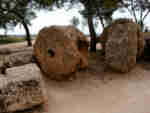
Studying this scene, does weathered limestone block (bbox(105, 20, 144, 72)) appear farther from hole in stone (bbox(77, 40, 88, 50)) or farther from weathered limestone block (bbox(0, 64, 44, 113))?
weathered limestone block (bbox(0, 64, 44, 113))

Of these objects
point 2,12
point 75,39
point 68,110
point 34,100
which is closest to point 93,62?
point 75,39

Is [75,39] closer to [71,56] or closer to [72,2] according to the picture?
[71,56]

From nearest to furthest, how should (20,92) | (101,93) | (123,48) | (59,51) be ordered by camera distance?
(20,92) → (101,93) → (59,51) → (123,48)

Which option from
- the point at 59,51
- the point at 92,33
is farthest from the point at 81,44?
the point at 92,33

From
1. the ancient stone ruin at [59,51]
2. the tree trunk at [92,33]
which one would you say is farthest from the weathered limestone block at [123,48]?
the tree trunk at [92,33]

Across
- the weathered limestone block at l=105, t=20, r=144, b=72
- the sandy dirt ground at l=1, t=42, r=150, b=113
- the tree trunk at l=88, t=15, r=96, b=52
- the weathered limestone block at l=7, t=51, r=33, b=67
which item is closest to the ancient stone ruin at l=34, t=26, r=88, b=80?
the weathered limestone block at l=7, t=51, r=33, b=67

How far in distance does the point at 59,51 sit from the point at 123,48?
2.37m

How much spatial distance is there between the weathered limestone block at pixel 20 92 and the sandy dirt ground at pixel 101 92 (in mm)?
423

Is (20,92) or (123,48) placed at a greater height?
(123,48)

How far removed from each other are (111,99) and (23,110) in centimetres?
234

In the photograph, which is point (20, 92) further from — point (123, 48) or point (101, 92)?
point (123, 48)

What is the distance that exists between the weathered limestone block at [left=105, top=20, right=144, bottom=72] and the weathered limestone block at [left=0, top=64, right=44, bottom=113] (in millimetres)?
3201

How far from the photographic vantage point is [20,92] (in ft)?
9.84

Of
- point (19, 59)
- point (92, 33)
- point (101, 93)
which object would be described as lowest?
point (101, 93)
